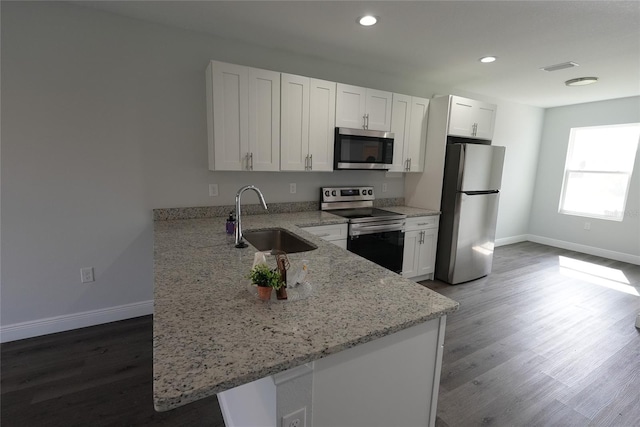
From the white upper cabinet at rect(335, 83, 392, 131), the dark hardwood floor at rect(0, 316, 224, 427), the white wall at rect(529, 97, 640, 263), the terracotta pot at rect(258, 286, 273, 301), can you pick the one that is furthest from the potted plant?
the white wall at rect(529, 97, 640, 263)

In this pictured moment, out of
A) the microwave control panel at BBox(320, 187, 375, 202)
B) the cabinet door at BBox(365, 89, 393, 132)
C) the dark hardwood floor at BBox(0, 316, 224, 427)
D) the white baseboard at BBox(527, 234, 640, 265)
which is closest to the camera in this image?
the dark hardwood floor at BBox(0, 316, 224, 427)

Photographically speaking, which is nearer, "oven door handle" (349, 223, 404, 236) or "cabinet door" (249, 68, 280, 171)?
"cabinet door" (249, 68, 280, 171)

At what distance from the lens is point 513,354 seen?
227 cm

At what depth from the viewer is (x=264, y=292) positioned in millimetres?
1066

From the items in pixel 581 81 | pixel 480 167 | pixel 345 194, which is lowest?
pixel 345 194

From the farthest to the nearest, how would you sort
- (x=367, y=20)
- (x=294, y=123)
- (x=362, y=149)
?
1. (x=362, y=149)
2. (x=294, y=123)
3. (x=367, y=20)

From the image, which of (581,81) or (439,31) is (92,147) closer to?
(439,31)

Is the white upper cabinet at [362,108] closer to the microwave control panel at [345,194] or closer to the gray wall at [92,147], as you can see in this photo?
the microwave control panel at [345,194]

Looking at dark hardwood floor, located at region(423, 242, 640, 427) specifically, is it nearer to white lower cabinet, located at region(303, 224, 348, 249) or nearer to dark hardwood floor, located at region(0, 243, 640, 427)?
dark hardwood floor, located at region(0, 243, 640, 427)

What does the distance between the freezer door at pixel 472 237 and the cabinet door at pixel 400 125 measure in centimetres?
79

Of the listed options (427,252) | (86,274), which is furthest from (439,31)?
(86,274)

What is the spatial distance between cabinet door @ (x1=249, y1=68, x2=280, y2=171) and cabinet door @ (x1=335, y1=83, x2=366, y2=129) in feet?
2.13

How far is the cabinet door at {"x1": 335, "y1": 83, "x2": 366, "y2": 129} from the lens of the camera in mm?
2965

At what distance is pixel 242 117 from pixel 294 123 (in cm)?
49
